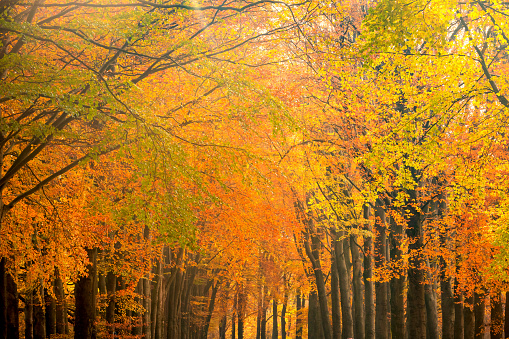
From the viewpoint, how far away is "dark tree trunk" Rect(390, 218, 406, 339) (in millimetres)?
13344

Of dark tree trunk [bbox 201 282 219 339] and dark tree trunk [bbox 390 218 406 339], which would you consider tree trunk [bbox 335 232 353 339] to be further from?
dark tree trunk [bbox 201 282 219 339]

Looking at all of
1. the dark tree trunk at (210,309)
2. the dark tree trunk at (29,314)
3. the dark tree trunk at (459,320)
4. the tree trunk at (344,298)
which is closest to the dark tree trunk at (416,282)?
the tree trunk at (344,298)

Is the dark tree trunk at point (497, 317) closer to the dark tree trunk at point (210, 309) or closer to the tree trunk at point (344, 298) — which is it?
the tree trunk at point (344, 298)

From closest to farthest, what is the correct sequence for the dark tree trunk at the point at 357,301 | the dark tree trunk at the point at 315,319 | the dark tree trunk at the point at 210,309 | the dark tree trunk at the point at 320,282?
1. the dark tree trunk at the point at 357,301
2. the dark tree trunk at the point at 320,282
3. the dark tree trunk at the point at 315,319
4. the dark tree trunk at the point at 210,309

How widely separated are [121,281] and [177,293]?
8.68 meters

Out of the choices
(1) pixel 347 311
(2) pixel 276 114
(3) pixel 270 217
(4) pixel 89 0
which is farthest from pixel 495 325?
(4) pixel 89 0

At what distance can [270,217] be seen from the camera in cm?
1457

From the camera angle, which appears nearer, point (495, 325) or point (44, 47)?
point (44, 47)

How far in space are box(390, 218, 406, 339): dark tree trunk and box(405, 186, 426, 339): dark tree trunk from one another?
759 mm

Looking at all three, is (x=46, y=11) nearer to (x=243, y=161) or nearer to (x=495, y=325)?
(x=243, y=161)

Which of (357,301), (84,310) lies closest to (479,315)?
(357,301)

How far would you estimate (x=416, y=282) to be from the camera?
1243 centimetres

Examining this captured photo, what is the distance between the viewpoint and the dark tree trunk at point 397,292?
43.8ft

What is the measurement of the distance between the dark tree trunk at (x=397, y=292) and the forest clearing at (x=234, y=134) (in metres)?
0.07
